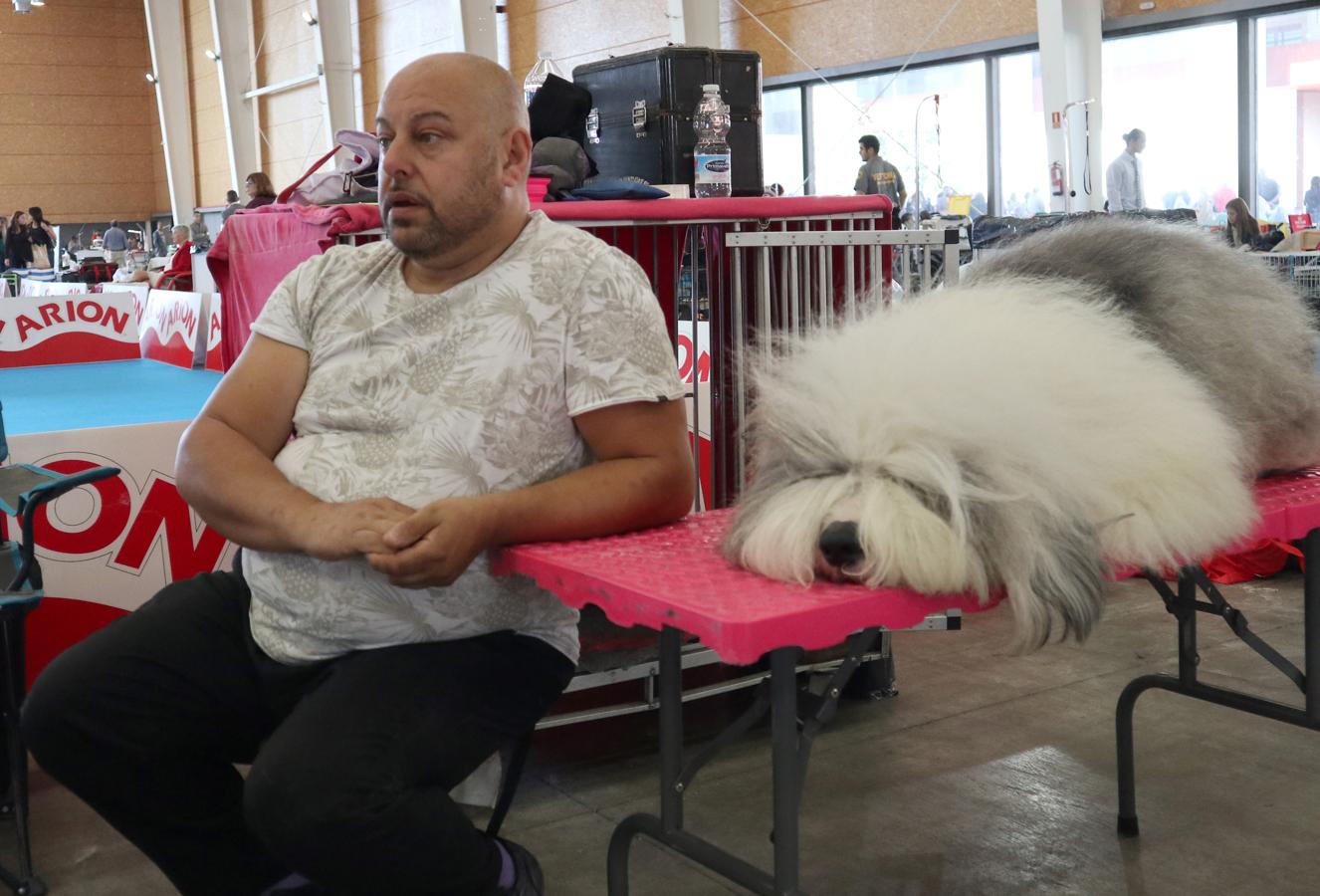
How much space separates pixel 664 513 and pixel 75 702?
0.76 m

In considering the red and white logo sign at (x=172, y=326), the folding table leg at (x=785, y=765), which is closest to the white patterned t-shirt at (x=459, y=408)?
the folding table leg at (x=785, y=765)

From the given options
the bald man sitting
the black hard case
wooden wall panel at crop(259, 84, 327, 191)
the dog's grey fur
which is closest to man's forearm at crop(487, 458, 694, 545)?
the bald man sitting

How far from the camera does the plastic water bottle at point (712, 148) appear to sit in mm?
3340

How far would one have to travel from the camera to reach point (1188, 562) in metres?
1.54

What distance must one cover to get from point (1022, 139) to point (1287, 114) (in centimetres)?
204

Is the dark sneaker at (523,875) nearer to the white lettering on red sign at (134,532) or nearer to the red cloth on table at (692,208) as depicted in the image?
the red cloth on table at (692,208)

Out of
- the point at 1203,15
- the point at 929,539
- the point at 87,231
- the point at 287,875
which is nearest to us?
the point at 929,539

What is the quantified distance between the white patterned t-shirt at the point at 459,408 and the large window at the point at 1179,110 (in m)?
8.83

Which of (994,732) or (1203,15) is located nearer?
(994,732)

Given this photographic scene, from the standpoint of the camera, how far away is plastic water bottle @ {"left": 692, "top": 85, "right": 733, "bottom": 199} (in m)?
3.34

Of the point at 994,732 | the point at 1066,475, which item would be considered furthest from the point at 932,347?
the point at 994,732

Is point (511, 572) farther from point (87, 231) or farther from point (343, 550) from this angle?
point (87, 231)

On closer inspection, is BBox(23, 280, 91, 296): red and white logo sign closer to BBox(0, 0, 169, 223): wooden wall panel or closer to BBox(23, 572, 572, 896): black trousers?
BBox(23, 572, 572, 896): black trousers

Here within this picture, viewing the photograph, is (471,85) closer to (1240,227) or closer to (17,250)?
(1240,227)
